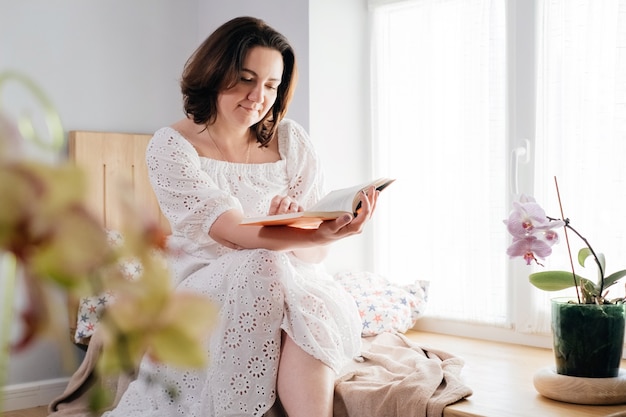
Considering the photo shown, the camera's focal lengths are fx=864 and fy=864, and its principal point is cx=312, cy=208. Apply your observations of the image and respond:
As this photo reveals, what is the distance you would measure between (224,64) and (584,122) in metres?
1.16

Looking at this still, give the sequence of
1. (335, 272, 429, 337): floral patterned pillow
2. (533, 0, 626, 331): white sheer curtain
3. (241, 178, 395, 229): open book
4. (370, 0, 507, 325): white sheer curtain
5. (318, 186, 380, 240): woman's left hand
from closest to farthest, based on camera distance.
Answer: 1. (241, 178, 395, 229): open book
2. (318, 186, 380, 240): woman's left hand
3. (533, 0, 626, 331): white sheer curtain
4. (335, 272, 429, 337): floral patterned pillow
5. (370, 0, 507, 325): white sheer curtain

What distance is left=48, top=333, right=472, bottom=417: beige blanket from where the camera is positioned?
1.99 metres

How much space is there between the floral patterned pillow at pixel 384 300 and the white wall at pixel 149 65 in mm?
216

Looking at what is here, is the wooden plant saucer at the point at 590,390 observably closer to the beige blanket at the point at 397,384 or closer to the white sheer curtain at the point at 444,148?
the beige blanket at the point at 397,384

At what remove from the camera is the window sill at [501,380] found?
194 centimetres

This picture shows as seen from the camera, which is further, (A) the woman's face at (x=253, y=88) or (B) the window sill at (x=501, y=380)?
(A) the woman's face at (x=253, y=88)

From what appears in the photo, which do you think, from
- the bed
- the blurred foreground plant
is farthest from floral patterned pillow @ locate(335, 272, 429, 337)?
the blurred foreground plant

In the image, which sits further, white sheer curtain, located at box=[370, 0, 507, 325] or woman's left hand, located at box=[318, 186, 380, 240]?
white sheer curtain, located at box=[370, 0, 507, 325]

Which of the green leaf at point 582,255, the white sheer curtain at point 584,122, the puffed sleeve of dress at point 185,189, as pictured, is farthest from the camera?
the white sheer curtain at point 584,122

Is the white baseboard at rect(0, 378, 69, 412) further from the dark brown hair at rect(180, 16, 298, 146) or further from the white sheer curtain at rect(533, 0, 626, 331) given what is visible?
the white sheer curtain at rect(533, 0, 626, 331)

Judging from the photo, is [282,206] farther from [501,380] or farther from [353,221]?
[501,380]

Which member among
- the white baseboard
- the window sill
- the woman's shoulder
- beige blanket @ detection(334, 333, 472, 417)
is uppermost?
the woman's shoulder

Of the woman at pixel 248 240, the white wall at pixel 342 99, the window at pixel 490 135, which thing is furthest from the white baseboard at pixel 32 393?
the window at pixel 490 135

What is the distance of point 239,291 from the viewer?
201 cm
